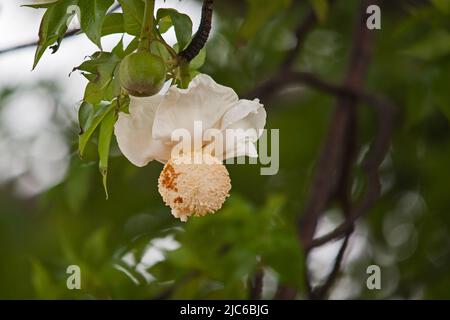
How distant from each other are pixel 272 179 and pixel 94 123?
1264 millimetres

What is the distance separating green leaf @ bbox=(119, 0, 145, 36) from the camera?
989 millimetres

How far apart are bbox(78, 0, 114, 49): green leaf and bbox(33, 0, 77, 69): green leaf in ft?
0.06

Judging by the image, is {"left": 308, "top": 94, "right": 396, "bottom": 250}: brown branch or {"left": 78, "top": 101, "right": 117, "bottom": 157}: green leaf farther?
{"left": 308, "top": 94, "right": 396, "bottom": 250}: brown branch

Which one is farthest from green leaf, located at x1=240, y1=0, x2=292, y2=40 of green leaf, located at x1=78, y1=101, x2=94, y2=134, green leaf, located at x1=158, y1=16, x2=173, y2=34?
green leaf, located at x1=78, y1=101, x2=94, y2=134

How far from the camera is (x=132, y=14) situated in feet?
3.25

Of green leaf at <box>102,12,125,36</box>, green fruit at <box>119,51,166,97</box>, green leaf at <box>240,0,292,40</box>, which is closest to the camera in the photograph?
green fruit at <box>119,51,166,97</box>

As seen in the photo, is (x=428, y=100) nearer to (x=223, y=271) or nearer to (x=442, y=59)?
(x=442, y=59)

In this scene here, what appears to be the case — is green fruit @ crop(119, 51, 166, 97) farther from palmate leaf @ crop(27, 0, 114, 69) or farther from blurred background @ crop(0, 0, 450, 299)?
blurred background @ crop(0, 0, 450, 299)

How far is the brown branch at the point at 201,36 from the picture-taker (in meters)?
0.97

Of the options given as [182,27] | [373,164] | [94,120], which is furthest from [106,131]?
[373,164]

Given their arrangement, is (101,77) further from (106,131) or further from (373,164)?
(373,164)

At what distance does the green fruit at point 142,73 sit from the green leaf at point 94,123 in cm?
6

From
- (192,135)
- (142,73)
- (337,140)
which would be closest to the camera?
(142,73)

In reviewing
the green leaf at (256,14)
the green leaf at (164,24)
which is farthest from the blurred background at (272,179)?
the green leaf at (164,24)
